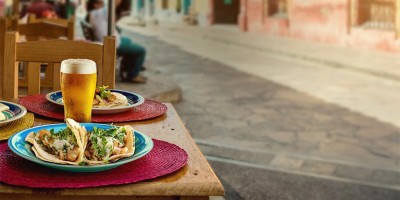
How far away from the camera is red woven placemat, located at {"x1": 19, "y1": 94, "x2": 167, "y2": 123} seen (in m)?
2.12

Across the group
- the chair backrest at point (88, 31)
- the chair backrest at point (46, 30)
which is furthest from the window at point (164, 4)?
the chair backrest at point (46, 30)

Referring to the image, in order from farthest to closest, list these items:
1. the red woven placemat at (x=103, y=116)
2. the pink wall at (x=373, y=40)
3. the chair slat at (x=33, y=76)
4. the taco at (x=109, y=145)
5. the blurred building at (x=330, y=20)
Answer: the blurred building at (x=330, y=20) < the pink wall at (x=373, y=40) < the chair slat at (x=33, y=76) < the red woven placemat at (x=103, y=116) < the taco at (x=109, y=145)

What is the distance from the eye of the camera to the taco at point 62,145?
1.45 meters

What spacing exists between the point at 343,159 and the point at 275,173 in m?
0.79

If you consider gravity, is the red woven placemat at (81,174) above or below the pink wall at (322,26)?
below

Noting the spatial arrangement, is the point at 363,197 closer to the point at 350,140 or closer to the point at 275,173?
the point at 275,173

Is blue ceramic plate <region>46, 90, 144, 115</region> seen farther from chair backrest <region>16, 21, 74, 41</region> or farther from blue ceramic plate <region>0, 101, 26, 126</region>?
chair backrest <region>16, 21, 74, 41</region>

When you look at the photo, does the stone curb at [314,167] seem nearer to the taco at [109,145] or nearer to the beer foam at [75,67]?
the beer foam at [75,67]

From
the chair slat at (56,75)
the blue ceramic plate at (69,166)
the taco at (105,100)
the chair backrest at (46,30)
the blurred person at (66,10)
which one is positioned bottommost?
the blue ceramic plate at (69,166)

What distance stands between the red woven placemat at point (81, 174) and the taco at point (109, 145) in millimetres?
34

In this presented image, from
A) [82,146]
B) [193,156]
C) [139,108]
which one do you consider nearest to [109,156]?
[82,146]

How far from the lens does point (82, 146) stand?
1.48 m

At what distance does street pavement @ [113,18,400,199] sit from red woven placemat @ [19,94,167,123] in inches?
65.0

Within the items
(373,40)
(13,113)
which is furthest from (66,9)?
(13,113)
